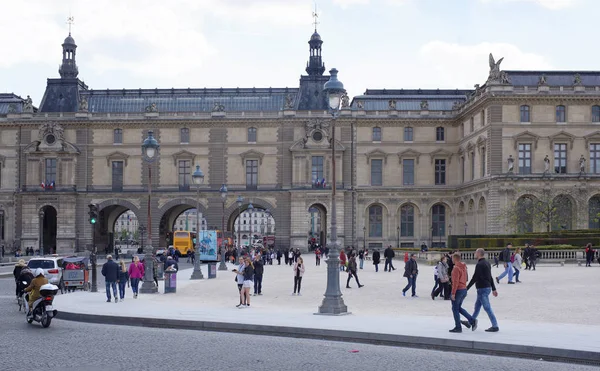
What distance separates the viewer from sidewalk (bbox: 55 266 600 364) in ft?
58.3

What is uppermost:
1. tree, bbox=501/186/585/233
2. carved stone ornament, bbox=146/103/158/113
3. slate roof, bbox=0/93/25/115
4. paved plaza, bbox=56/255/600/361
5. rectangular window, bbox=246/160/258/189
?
slate roof, bbox=0/93/25/115

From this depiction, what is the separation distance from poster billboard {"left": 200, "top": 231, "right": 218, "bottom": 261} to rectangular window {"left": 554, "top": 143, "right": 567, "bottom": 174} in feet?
102

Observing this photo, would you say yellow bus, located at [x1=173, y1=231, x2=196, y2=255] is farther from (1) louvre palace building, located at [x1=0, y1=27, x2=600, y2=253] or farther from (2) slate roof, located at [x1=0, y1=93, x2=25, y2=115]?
(2) slate roof, located at [x1=0, y1=93, x2=25, y2=115]

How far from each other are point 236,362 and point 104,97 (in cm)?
7670

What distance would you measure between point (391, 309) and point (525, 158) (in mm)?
48182

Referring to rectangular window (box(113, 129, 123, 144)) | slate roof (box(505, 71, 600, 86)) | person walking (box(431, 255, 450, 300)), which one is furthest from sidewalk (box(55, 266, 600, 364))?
rectangular window (box(113, 129, 123, 144))

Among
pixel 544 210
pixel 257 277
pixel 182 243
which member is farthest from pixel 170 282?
pixel 182 243

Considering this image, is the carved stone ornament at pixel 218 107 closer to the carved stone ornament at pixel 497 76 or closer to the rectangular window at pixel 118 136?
the rectangular window at pixel 118 136

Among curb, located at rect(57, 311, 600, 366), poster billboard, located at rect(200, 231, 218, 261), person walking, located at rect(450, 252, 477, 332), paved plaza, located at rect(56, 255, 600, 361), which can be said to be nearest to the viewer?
curb, located at rect(57, 311, 600, 366)

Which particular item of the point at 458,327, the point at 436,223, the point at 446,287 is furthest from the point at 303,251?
the point at 458,327

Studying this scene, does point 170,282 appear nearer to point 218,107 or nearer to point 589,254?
point 589,254

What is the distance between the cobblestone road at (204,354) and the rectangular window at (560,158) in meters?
55.9

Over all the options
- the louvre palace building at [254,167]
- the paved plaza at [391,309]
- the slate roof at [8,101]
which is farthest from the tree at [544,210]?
the slate roof at [8,101]

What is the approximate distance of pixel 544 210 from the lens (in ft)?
221
